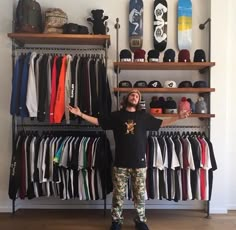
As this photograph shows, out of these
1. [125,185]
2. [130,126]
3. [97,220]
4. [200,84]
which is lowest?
[97,220]

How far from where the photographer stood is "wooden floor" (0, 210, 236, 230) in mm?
3117

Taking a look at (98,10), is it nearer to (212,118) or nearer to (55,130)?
(55,130)

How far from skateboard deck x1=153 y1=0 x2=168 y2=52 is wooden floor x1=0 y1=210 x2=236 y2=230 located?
2.00 meters

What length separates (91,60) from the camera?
3303 mm

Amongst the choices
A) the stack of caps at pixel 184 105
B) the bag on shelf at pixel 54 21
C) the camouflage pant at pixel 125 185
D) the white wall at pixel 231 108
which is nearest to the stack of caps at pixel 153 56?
the stack of caps at pixel 184 105

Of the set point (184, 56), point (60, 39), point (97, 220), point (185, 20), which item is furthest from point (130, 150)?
point (185, 20)

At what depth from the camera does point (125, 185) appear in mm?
3004

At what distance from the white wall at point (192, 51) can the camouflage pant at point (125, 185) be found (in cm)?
82

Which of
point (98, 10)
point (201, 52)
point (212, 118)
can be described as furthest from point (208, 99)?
point (98, 10)

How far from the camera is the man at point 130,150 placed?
2883 millimetres

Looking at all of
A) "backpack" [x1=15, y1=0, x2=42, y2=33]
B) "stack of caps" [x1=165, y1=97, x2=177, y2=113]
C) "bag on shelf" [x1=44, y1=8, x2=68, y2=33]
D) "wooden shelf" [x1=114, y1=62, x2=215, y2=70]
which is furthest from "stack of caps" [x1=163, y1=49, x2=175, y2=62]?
"backpack" [x1=15, y1=0, x2=42, y2=33]

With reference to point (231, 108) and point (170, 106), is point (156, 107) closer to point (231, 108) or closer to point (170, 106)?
point (170, 106)

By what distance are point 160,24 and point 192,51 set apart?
1.68 ft

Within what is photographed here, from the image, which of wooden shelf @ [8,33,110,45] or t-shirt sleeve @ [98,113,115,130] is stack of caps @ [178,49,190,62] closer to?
wooden shelf @ [8,33,110,45]
